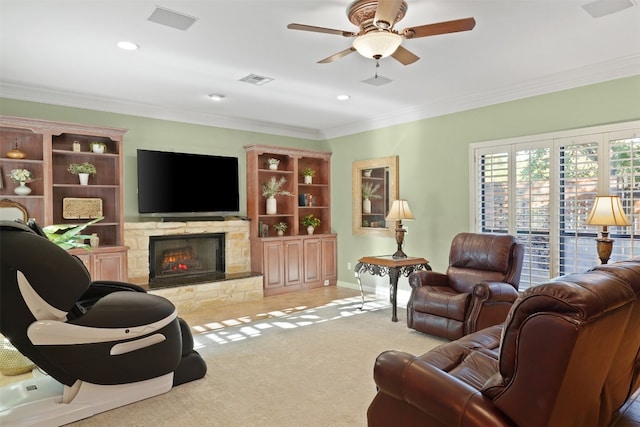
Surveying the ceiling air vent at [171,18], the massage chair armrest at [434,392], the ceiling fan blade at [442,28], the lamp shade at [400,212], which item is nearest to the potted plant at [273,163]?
the lamp shade at [400,212]

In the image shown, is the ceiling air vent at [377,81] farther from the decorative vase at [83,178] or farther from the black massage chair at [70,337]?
the decorative vase at [83,178]

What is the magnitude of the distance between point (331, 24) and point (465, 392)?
109 inches

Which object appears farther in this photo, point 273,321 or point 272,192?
point 272,192

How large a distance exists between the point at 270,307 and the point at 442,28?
164 inches

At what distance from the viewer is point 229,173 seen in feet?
20.7

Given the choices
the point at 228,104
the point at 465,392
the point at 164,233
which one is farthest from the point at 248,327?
the point at 465,392

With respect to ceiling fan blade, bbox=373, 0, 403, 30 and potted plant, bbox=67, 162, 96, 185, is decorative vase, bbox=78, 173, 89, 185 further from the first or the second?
ceiling fan blade, bbox=373, 0, 403, 30

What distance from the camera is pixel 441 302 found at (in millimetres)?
4062

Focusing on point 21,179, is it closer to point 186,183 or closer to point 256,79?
point 186,183

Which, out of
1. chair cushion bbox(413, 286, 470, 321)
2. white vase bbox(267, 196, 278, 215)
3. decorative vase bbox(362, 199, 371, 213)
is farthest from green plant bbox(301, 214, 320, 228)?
chair cushion bbox(413, 286, 470, 321)

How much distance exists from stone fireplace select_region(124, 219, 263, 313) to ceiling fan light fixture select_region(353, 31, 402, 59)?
3.92m

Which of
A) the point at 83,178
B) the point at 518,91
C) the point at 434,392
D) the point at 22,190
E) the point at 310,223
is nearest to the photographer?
the point at 434,392

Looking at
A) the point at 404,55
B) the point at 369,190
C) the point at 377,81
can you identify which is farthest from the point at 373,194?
the point at 404,55

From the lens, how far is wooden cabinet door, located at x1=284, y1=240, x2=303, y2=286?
6.64 metres
